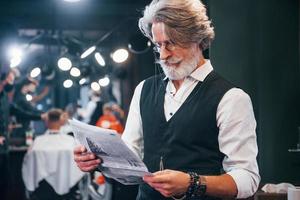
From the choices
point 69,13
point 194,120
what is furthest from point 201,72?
point 69,13

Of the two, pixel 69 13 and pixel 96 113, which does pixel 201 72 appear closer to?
pixel 96 113

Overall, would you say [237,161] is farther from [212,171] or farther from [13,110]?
[13,110]

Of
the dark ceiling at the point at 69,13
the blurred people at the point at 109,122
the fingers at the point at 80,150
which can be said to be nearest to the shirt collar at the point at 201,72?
the fingers at the point at 80,150

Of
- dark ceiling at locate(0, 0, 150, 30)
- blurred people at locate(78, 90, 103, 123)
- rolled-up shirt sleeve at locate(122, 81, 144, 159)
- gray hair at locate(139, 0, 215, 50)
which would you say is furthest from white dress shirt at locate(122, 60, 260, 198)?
blurred people at locate(78, 90, 103, 123)

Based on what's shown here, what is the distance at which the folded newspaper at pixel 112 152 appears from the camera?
5.50 ft

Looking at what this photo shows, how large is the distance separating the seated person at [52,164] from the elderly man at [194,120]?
14.5 ft

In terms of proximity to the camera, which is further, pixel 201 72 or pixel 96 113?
pixel 96 113

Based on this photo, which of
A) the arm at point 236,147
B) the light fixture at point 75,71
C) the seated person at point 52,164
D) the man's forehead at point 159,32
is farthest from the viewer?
the light fixture at point 75,71

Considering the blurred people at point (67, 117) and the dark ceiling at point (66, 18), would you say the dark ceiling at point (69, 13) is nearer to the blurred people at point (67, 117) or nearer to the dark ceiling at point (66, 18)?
the dark ceiling at point (66, 18)

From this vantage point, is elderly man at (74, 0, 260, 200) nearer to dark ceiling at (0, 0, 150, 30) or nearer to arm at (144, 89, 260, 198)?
arm at (144, 89, 260, 198)

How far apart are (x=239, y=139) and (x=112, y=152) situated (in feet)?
1.40

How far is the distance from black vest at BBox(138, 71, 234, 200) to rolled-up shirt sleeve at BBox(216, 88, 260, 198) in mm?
34

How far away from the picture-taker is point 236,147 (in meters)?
1.76

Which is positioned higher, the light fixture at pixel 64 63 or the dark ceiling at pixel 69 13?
the dark ceiling at pixel 69 13
